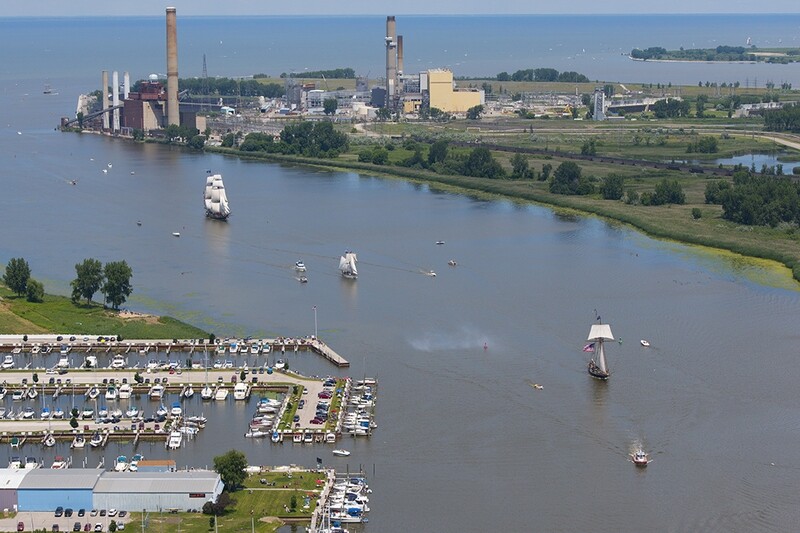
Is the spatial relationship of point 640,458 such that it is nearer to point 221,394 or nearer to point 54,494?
point 221,394

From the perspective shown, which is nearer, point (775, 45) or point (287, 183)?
point (287, 183)

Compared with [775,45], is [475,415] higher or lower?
lower

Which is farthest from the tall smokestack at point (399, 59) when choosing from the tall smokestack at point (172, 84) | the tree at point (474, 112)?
the tall smokestack at point (172, 84)

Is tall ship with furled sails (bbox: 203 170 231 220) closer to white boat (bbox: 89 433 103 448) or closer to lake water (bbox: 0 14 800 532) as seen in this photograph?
lake water (bbox: 0 14 800 532)

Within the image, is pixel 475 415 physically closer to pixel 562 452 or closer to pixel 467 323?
pixel 562 452

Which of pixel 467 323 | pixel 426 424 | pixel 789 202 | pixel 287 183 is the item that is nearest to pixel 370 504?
pixel 426 424

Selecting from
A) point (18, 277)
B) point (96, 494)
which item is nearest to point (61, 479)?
point (96, 494)

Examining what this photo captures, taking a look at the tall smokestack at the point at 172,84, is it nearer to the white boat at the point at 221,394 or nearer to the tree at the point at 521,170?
the tree at the point at 521,170
